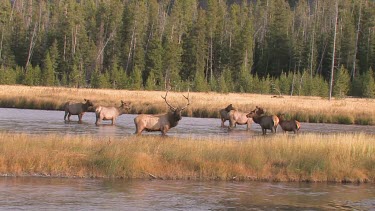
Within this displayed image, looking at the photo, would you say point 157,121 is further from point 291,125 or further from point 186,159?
point 291,125

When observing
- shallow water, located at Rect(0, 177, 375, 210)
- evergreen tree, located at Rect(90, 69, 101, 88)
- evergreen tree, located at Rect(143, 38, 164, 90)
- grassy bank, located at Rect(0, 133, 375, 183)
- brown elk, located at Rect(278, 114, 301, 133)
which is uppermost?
evergreen tree, located at Rect(143, 38, 164, 90)

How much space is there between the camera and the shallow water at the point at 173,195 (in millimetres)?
12664

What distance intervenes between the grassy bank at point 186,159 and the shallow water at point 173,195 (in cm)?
48

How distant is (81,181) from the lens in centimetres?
1484

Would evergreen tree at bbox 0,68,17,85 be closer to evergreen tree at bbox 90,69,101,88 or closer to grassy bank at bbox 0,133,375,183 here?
evergreen tree at bbox 90,69,101,88

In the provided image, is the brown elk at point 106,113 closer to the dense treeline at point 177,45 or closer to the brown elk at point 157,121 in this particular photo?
the brown elk at point 157,121

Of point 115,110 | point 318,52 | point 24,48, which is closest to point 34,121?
point 115,110

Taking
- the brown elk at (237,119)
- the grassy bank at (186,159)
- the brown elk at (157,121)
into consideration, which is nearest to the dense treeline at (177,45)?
the brown elk at (237,119)

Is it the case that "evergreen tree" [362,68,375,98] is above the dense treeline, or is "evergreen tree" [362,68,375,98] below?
below

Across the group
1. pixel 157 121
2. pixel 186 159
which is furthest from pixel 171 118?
pixel 186 159

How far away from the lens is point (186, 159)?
16172 mm

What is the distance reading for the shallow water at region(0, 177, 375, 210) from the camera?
12664mm

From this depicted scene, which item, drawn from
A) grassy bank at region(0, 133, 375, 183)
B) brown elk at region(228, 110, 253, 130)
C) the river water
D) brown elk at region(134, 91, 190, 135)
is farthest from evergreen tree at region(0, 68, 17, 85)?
the river water

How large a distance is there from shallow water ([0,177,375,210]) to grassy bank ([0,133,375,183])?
0.48m
